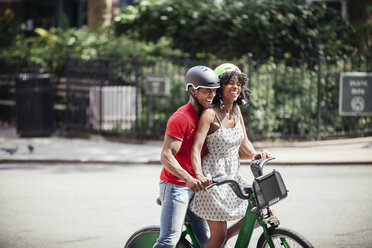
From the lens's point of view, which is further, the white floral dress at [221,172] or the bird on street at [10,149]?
the bird on street at [10,149]

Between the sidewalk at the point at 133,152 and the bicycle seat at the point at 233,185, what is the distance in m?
6.99

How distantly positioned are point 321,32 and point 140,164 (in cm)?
741

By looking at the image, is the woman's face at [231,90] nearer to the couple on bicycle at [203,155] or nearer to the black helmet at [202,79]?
the couple on bicycle at [203,155]

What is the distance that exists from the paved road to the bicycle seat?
227 centimetres

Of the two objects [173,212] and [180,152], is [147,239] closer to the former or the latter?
[173,212]

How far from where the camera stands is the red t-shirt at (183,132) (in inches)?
171

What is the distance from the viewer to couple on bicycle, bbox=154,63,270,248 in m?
4.35

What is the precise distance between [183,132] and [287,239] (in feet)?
3.04

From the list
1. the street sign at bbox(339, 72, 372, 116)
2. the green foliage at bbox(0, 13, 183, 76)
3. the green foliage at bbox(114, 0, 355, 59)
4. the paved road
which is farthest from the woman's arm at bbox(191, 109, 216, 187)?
the green foliage at bbox(114, 0, 355, 59)

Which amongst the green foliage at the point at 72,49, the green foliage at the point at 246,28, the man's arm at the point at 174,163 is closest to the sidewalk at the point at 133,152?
the green foliage at the point at 72,49

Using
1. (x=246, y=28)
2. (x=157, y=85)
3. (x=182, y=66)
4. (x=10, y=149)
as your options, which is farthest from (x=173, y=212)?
(x=246, y=28)

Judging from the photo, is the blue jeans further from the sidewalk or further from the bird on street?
the bird on street

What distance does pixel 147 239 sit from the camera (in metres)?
4.75

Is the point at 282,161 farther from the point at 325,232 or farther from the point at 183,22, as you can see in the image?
the point at 183,22
